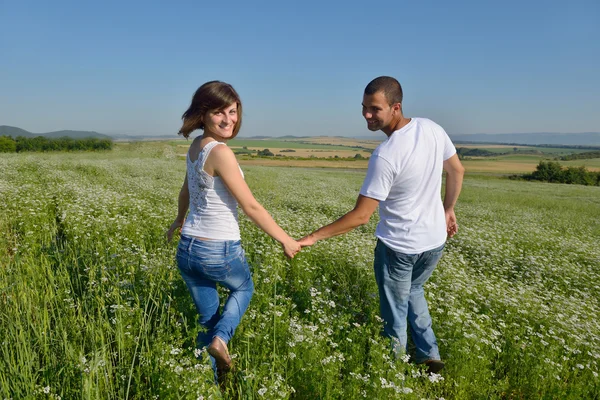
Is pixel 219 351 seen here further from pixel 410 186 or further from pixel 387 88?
pixel 387 88

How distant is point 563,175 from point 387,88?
72672mm

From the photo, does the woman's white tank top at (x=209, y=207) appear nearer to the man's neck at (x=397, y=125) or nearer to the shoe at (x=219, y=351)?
the shoe at (x=219, y=351)

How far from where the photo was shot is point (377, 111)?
338 cm

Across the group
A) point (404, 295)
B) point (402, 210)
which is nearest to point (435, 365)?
point (404, 295)

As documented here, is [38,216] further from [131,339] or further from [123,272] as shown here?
[131,339]

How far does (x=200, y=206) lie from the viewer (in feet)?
10.1

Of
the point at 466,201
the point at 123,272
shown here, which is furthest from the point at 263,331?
the point at 466,201

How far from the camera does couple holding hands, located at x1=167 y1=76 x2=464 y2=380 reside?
9.86ft

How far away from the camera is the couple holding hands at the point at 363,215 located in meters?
3.00

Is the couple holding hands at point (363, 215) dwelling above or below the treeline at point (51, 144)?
below

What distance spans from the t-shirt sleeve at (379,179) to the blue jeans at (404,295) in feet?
2.03

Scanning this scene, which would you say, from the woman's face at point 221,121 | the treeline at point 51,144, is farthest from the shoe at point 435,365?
the treeline at point 51,144

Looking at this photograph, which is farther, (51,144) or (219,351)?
(51,144)

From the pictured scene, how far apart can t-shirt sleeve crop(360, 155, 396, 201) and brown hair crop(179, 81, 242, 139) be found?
1.29 meters
